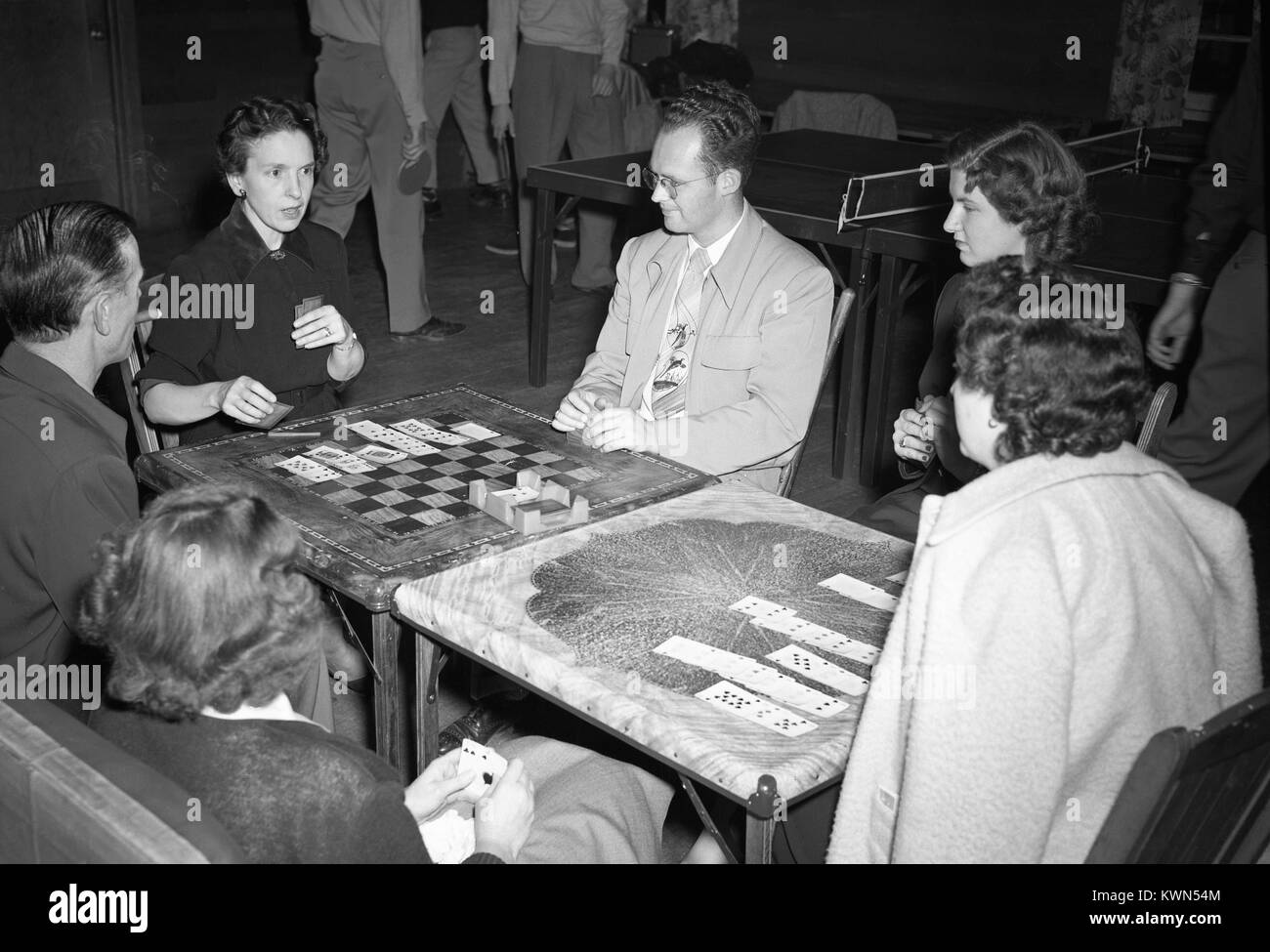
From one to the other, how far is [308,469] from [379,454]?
17cm

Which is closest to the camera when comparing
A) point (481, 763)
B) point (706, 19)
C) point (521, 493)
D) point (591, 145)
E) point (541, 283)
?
point (481, 763)

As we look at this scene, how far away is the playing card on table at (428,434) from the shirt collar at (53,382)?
28.9 inches

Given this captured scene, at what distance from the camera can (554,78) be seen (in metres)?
6.80

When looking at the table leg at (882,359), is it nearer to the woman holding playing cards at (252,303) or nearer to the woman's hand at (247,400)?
the woman holding playing cards at (252,303)

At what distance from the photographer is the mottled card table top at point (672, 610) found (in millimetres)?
1958

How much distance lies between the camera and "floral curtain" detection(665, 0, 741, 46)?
35.9 ft

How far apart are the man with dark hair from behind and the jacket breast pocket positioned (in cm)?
137

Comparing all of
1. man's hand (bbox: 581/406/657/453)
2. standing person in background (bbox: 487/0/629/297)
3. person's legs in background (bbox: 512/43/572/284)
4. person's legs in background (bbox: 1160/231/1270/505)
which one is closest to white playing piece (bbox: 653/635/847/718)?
man's hand (bbox: 581/406/657/453)

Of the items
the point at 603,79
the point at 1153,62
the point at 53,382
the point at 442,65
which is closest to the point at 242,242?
the point at 53,382

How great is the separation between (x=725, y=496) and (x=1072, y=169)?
3.76 ft

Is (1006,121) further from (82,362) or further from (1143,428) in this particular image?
(82,362)

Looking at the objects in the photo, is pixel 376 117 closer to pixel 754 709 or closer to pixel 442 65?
pixel 442 65

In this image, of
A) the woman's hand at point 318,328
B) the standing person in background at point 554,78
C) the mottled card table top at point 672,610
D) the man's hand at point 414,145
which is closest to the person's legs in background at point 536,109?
the standing person in background at point 554,78

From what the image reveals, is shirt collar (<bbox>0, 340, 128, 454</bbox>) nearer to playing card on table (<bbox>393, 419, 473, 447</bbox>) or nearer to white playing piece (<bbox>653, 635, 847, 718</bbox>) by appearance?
playing card on table (<bbox>393, 419, 473, 447</bbox>)
